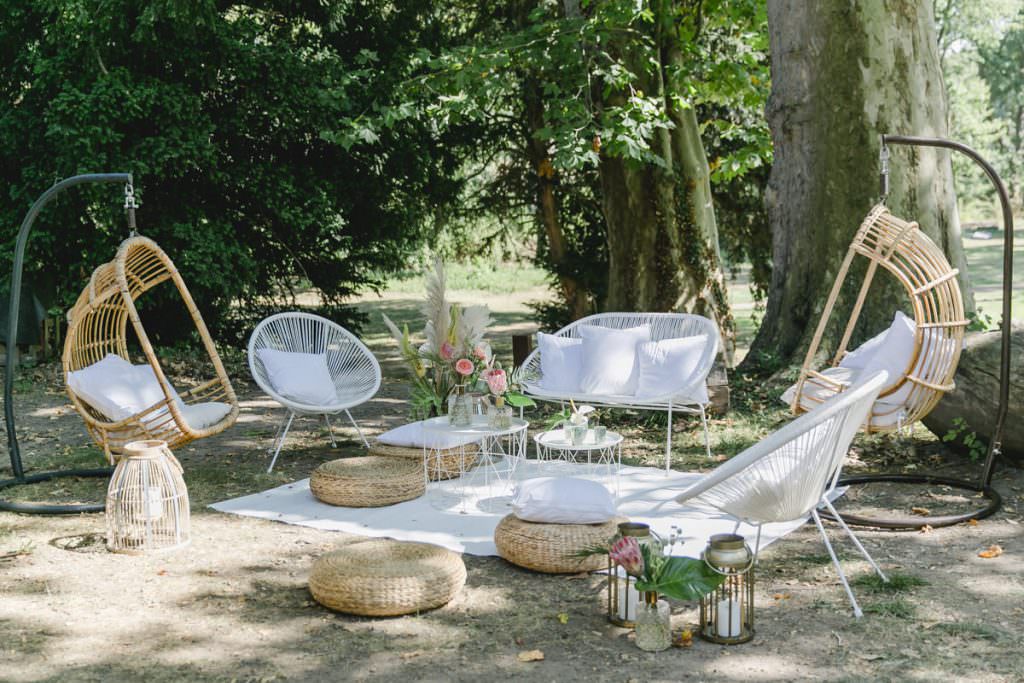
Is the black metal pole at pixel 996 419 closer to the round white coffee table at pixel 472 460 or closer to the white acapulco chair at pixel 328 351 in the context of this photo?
the round white coffee table at pixel 472 460

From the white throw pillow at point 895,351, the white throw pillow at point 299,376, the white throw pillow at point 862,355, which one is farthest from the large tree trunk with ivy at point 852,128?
the white throw pillow at point 299,376

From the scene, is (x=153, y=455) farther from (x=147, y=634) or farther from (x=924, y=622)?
(x=924, y=622)

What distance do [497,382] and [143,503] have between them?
1877 millimetres

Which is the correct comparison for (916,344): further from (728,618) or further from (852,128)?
(852,128)

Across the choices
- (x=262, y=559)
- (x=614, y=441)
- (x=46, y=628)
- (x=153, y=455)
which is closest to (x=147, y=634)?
(x=46, y=628)

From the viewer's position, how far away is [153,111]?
31.8 ft

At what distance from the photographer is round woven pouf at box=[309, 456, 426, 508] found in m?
5.27

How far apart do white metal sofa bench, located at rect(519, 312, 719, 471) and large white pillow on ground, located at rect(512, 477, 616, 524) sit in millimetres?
1365

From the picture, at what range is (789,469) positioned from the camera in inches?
143

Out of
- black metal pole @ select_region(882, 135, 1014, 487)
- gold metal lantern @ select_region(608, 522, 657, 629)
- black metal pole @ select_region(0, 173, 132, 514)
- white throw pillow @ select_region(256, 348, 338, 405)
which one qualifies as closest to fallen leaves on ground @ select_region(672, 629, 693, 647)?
gold metal lantern @ select_region(608, 522, 657, 629)

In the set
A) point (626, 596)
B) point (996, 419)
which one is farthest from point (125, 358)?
point (996, 419)

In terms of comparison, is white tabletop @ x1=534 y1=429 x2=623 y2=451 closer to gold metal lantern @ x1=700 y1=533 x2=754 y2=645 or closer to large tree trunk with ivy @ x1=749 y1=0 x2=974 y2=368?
gold metal lantern @ x1=700 y1=533 x2=754 y2=645

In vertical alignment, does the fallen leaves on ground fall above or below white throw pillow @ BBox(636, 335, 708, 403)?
below

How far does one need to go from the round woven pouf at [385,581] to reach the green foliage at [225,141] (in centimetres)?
582
